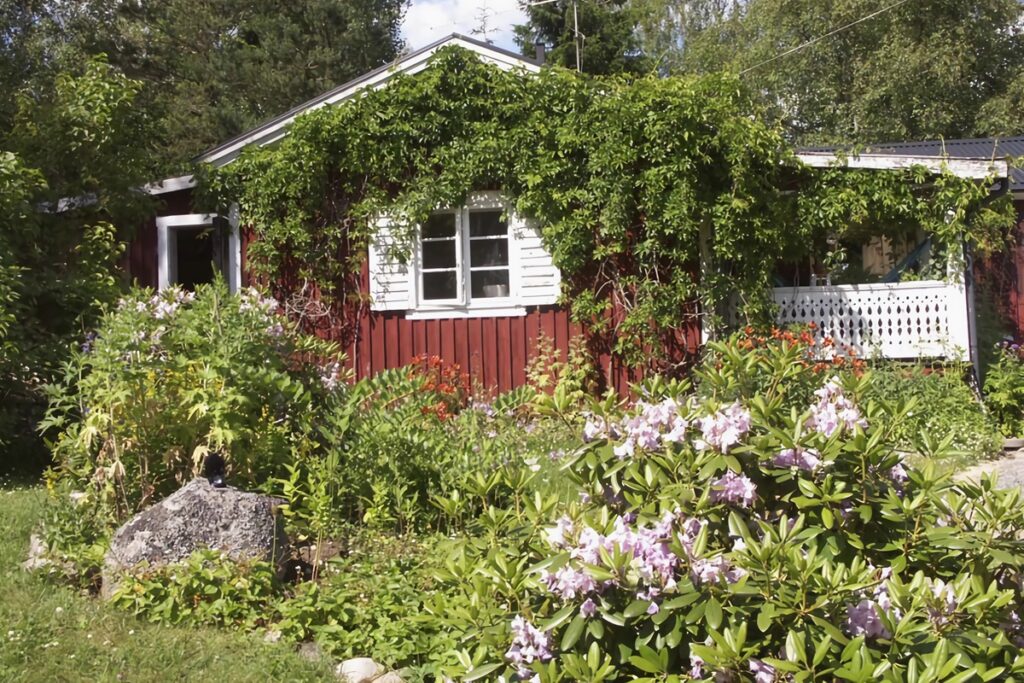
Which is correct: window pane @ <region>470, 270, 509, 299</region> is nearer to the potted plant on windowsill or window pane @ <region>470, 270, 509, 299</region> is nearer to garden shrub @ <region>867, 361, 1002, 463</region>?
garden shrub @ <region>867, 361, 1002, 463</region>

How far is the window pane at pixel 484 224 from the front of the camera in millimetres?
11188

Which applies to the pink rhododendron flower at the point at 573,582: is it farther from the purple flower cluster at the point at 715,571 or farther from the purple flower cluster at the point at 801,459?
the purple flower cluster at the point at 801,459

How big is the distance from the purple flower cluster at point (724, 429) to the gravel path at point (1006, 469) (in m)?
5.26

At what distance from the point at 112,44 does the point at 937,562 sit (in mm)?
27375

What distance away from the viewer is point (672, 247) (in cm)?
1067

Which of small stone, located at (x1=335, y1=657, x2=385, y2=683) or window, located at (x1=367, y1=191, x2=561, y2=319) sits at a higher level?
window, located at (x1=367, y1=191, x2=561, y2=319)

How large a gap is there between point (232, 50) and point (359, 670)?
2468 centimetres

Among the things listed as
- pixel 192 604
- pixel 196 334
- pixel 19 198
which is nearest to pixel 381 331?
pixel 19 198

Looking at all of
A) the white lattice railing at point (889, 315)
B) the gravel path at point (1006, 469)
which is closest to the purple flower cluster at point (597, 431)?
the gravel path at point (1006, 469)

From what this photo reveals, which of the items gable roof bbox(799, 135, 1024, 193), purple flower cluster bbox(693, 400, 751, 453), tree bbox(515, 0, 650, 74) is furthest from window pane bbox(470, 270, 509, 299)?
tree bbox(515, 0, 650, 74)

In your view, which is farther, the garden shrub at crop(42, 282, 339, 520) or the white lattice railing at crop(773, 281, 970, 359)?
the white lattice railing at crop(773, 281, 970, 359)

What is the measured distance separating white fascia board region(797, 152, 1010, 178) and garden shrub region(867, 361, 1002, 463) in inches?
79.8

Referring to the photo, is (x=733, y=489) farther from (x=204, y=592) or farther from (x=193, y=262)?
(x=193, y=262)

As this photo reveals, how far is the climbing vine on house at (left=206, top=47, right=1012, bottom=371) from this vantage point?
10273mm
